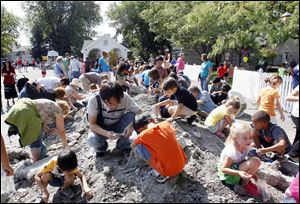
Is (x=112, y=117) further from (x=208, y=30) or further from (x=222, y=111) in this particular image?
(x=208, y=30)

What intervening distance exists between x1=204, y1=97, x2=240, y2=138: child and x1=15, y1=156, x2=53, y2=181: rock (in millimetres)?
2858

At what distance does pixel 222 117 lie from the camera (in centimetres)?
Answer: 588

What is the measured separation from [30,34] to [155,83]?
60.8 m

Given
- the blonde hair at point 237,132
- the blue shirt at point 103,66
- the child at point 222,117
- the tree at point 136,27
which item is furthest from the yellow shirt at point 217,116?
the tree at point 136,27

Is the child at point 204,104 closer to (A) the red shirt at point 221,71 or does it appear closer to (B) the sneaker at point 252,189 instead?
(B) the sneaker at point 252,189

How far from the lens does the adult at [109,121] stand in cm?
442

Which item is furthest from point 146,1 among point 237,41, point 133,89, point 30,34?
point 133,89

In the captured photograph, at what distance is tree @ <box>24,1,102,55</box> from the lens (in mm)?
60406

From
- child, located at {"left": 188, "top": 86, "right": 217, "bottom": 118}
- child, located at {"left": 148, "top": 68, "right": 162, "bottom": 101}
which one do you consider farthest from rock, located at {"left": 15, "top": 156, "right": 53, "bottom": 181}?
child, located at {"left": 188, "top": 86, "right": 217, "bottom": 118}

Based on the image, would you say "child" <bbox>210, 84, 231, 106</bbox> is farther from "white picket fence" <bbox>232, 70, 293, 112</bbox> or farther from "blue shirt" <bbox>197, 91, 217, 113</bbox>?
"white picket fence" <bbox>232, 70, 293, 112</bbox>

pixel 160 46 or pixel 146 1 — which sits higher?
pixel 146 1

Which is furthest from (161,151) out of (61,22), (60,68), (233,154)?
(61,22)

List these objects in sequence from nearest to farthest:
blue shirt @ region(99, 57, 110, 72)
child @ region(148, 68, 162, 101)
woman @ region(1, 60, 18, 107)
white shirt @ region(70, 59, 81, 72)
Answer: child @ region(148, 68, 162, 101) → woman @ region(1, 60, 18, 107) → blue shirt @ region(99, 57, 110, 72) → white shirt @ region(70, 59, 81, 72)

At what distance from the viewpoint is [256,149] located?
5.19 m
